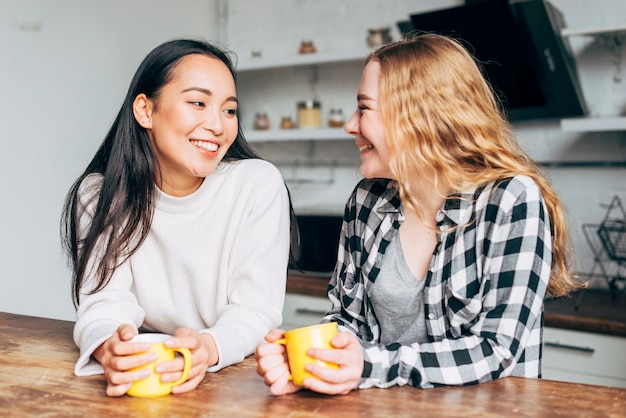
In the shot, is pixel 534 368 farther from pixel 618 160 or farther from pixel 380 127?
pixel 618 160

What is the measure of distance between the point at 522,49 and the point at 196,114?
156 cm

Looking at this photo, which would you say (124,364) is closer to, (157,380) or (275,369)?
(157,380)

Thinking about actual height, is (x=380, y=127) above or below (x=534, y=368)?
above

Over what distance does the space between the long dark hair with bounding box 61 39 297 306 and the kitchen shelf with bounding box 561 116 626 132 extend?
4.79 ft

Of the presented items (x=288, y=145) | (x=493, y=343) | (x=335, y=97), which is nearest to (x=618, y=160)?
(x=335, y=97)

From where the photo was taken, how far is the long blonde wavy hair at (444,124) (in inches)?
48.7

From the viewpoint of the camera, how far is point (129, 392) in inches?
37.8

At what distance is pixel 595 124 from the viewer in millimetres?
2375

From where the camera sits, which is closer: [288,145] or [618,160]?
[618,160]

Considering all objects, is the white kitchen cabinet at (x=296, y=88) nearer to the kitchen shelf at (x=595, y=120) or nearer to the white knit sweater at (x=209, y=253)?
A: the kitchen shelf at (x=595, y=120)

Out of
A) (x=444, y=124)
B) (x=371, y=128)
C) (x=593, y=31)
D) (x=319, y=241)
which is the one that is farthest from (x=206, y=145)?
(x=593, y=31)

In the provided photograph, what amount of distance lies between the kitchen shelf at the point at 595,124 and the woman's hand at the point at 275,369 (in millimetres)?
1806

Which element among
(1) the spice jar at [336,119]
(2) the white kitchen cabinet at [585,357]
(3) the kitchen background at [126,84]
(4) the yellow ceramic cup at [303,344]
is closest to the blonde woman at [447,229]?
(4) the yellow ceramic cup at [303,344]

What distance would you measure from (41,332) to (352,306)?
62cm
